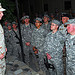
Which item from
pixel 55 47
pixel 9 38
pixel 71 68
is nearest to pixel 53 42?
pixel 55 47

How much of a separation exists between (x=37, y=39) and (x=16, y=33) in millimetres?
1278

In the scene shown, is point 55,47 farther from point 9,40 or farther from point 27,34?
point 9,40

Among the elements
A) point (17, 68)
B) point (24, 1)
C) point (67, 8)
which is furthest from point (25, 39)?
point (24, 1)

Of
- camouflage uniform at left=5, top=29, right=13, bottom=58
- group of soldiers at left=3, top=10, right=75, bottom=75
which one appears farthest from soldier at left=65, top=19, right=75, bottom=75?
camouflage uniform at left=5, top=29, right=13, bottom=58

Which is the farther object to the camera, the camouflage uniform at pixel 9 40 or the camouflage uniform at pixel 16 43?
the camouflage uniform at pixel 9 40

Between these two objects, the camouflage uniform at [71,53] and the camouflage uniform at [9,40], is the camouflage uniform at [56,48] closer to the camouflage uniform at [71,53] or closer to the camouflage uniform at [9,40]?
the camouflage uniform at [71,53]

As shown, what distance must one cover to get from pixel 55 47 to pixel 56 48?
4 cm

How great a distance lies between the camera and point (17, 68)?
13.1ft

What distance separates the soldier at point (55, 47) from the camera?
320 centimetres

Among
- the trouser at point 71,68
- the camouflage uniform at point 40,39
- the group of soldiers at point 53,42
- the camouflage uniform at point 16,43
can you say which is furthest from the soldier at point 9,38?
the trouser at point 71,68

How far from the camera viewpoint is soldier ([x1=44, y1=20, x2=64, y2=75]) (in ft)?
10.5

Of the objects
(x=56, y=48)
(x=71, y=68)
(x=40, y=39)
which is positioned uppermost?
(x=40, y=39)

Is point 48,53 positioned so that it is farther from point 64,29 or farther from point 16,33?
point 16,33

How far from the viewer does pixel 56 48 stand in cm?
323
